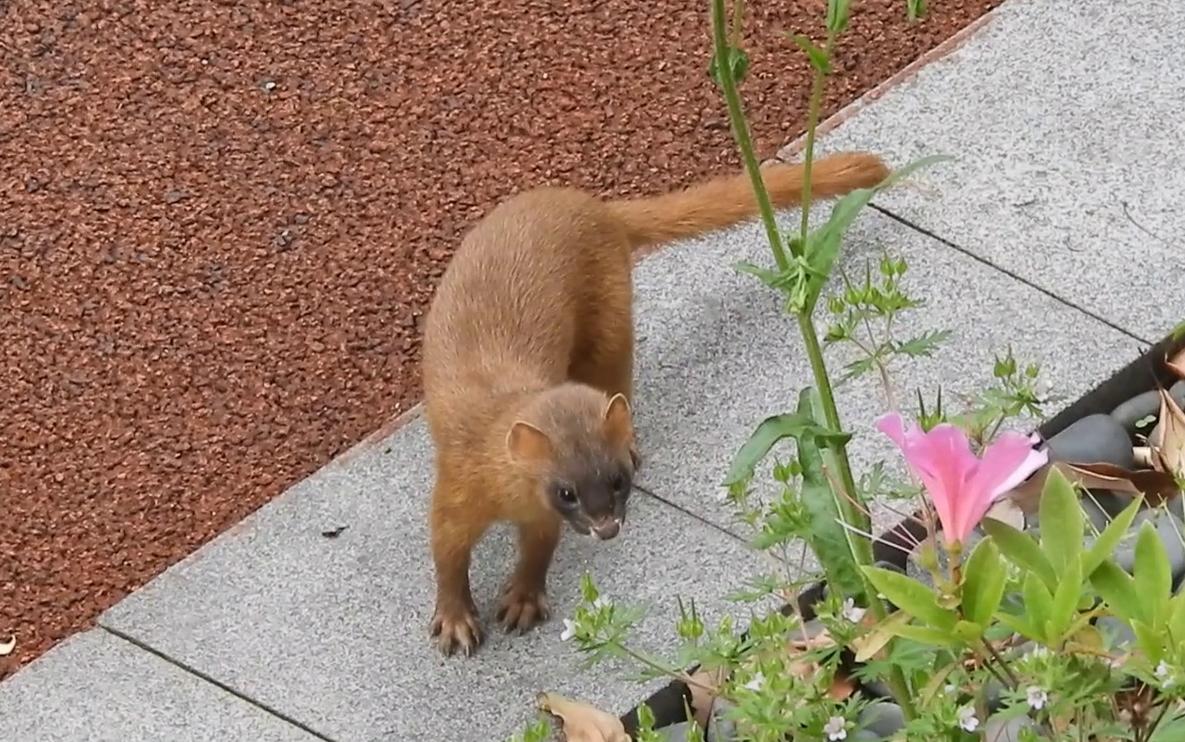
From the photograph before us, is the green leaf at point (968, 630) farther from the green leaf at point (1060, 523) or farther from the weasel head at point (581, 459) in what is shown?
the weasel head at point (581, 459)

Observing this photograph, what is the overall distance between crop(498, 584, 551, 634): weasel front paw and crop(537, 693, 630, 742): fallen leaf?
237 mm

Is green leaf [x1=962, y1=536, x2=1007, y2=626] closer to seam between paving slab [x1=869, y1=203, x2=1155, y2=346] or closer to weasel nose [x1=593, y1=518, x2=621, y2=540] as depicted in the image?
weasel nose [x1=593, y1=518, x2=621, y2=540]

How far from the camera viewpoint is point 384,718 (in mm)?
3373

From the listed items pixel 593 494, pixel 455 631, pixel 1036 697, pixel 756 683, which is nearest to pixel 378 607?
pixel 455 631

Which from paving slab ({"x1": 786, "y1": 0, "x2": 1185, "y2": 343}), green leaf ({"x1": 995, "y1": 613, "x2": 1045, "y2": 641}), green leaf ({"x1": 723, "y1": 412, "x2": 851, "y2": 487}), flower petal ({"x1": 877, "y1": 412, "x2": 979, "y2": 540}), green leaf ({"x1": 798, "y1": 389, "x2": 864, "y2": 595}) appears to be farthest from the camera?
paving slab ({"x1": 786, "y1": 0, "x2": 1185, "y2": 343})

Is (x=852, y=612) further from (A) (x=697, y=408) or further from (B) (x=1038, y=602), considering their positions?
(A) (x=697, y=408)

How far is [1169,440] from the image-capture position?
3699 millimetres

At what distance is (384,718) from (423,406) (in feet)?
2.73

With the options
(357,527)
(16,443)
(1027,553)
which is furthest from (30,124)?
(1027,553)

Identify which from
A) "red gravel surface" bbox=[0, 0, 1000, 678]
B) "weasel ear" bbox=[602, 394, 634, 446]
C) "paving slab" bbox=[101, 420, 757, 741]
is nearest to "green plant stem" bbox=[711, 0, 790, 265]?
"weasel ear" bbox=[602, 394, 634, 446]

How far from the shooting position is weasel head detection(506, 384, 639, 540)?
345cm

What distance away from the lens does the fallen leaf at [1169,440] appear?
3646mm

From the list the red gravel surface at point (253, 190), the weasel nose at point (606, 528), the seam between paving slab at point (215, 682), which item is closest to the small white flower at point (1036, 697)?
the weasel nose at point (606, 528)

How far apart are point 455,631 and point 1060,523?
1.73m
